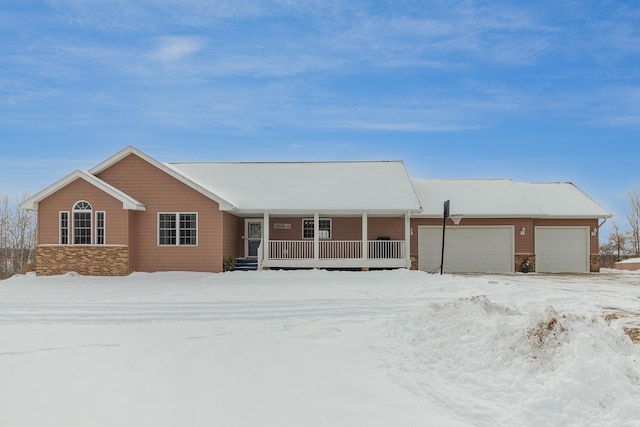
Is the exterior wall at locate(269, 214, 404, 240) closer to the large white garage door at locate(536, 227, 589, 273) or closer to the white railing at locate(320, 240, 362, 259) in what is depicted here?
the white railing at locate(320, 240, 362, 259)

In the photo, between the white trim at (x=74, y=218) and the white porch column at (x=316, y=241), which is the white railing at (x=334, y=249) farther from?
the white trim at (x=74, y=218)

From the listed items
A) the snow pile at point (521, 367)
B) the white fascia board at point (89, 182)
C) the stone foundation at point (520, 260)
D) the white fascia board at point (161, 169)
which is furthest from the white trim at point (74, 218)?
the stone foundation at point (520, 260)

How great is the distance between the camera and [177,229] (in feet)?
61.8

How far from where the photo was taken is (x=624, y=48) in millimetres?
16016

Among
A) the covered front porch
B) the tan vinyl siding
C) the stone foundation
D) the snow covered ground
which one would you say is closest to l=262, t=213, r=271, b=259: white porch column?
the covered front porch

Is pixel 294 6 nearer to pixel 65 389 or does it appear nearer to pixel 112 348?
pixel 112 348

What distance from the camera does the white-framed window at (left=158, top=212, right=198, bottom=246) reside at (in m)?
18.8

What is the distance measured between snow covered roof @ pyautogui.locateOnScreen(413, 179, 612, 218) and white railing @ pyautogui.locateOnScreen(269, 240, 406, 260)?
2596mm

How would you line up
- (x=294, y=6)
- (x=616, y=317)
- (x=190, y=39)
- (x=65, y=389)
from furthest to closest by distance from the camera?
(x=190, y=39)
(x=294, y=6)
(x=616, y=317)
(x=65, y=389)

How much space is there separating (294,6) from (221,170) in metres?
11.0

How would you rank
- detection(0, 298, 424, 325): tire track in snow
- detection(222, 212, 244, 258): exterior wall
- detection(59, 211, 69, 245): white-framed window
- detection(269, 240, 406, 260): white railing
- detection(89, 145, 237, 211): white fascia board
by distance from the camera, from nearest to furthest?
detection(0, 298, 424, 325): tire track in snow → detection(59, 211, 69, 245): white-framed window → detection(89, 145, 237, 211): white fascia board → detection(222, 212, 244, 258): exterior wall → detection(269, 240, 406, 260): white railing

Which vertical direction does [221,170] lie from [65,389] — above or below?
above

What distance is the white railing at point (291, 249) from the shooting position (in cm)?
2016

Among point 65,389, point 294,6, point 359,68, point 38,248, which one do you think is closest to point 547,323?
point 65,389
